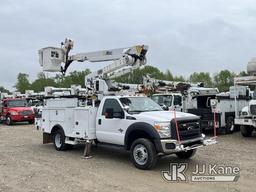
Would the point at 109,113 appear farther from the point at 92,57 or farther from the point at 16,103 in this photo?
the point at 16,103

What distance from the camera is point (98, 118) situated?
10984mm

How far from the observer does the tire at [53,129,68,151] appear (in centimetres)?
1247

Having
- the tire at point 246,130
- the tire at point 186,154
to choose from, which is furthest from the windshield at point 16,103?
the tire at point 186,154

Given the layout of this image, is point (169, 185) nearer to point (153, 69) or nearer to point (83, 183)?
point (83, 183)

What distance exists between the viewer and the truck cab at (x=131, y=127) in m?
9.10

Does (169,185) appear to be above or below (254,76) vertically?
below

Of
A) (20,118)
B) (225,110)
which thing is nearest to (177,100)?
(225,110)

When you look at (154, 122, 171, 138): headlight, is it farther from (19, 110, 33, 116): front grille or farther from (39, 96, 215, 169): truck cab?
(19, 110, 33, 116): front grille

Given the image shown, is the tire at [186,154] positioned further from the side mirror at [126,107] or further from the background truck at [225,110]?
the background truck at [225,110]

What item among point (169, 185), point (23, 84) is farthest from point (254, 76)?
point (23, 84)

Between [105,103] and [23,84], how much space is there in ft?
230

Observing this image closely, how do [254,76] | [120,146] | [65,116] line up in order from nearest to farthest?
[120,146], [65,116], [254,76]

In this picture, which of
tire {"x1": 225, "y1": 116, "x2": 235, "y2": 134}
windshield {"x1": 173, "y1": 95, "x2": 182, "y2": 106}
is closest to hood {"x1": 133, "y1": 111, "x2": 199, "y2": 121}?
tire {"x1": 225, "y1": 116, "x2": 235, "y2": 134}

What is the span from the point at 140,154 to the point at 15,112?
18.8 meters
